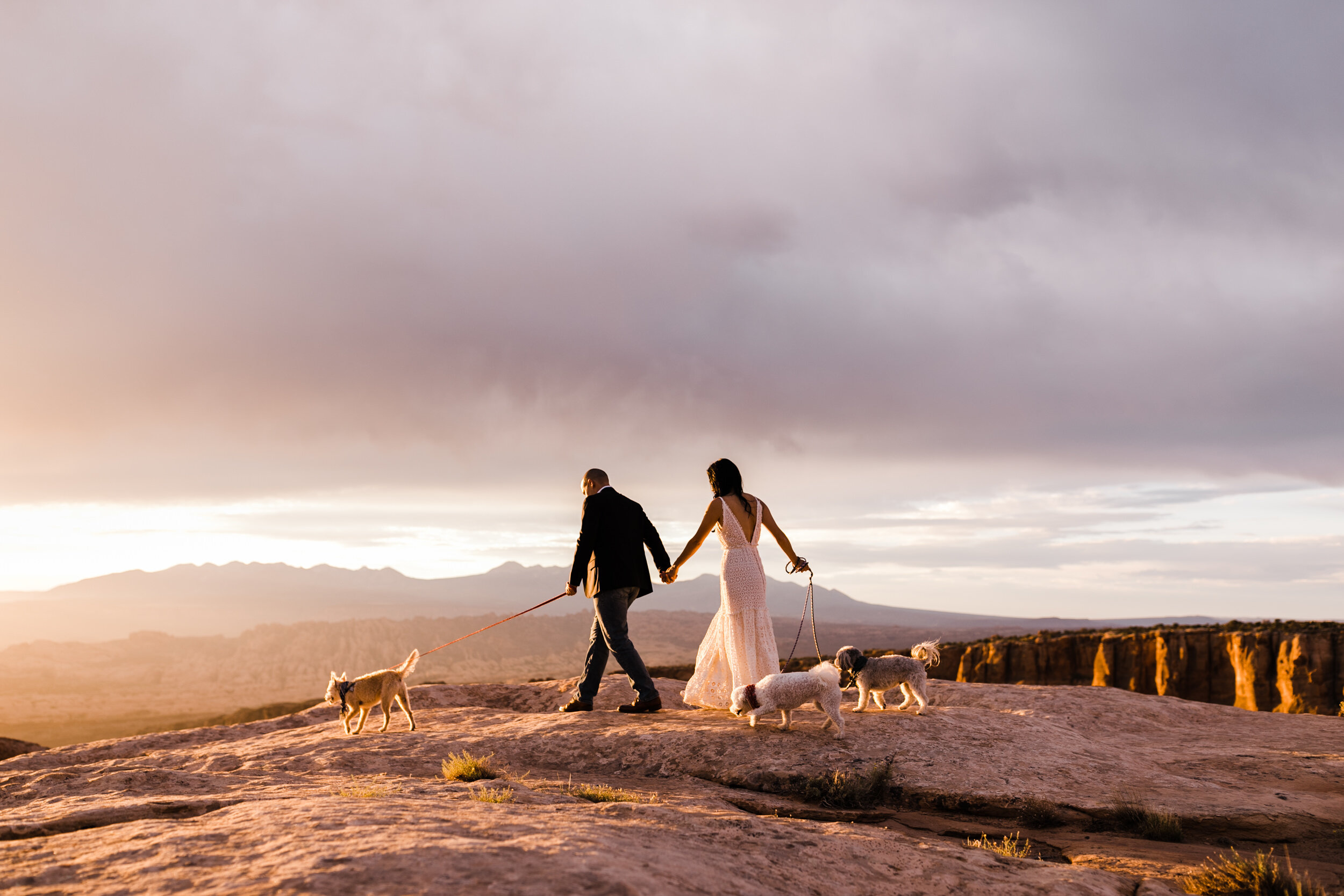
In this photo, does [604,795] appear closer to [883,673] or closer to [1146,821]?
[883,673]

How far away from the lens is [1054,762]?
23.7 feet

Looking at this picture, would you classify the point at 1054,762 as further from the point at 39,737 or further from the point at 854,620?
the point at 854,620

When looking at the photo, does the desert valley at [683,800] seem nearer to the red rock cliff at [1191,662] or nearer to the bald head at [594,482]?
the bald head at [594,482]

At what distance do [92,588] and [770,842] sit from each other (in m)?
249

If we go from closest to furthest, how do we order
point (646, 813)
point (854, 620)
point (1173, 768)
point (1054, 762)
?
point (646, 813) → point (1054, 762) → point (1173, 768) → point (854, 620)

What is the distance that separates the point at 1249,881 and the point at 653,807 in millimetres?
3683

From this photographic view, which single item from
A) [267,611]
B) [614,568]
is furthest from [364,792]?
[267,611]

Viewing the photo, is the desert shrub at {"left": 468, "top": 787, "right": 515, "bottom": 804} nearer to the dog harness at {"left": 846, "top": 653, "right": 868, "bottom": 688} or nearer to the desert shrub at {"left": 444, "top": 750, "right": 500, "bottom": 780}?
the desert shrub at {"left": 444, "top": 750, "right": 500, "bottom": 780}

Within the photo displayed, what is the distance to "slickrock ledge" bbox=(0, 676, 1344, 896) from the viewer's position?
349 cm

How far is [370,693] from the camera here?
938 centimetres

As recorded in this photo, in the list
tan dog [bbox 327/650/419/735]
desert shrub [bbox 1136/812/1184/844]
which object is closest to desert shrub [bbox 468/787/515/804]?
tan dog [bbox 327/650/419/735]

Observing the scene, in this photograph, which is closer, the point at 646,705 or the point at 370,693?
the point at 646,705

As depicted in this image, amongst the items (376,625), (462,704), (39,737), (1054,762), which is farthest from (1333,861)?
(376,625)

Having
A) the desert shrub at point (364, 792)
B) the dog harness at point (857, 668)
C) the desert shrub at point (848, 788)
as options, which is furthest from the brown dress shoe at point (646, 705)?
the desert shrub at point (364, 792)
